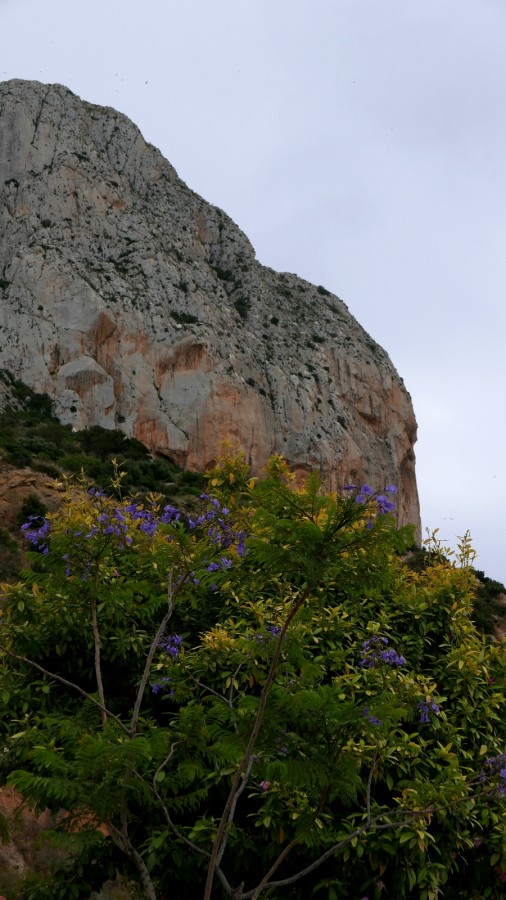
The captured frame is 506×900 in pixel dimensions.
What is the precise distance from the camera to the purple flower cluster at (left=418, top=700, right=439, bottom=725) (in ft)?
20.4

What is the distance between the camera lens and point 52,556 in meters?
5.94

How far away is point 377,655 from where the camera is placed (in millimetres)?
6469

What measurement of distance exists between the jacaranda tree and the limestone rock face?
3747 centimetres

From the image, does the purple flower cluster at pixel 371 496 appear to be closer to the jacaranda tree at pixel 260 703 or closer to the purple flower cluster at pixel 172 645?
the jacaranda tree at pixel 260 703

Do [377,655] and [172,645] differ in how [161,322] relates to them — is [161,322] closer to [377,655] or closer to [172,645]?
[172,645]

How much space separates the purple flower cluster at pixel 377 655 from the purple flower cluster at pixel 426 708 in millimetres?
348

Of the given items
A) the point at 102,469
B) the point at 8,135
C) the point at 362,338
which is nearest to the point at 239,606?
the point at 102,469

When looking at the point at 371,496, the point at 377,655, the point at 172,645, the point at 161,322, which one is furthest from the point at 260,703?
the point at 161,322

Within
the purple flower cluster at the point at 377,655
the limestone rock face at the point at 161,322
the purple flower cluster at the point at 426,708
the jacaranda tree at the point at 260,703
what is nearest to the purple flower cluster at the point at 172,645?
the jacaranda tree at the point at 260,703

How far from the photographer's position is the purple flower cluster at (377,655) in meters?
6.21

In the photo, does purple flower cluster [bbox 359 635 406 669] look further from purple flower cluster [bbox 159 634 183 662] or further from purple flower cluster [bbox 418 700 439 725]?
purple flower cluster [bbox 159 634 183 662]

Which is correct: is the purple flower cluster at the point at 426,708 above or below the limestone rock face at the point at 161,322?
below

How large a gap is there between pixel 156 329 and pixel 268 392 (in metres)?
9.23

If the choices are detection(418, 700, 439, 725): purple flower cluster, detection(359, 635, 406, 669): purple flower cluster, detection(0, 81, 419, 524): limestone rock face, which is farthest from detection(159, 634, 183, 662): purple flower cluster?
detection(0, 81, 419, 524): limestone rock face
